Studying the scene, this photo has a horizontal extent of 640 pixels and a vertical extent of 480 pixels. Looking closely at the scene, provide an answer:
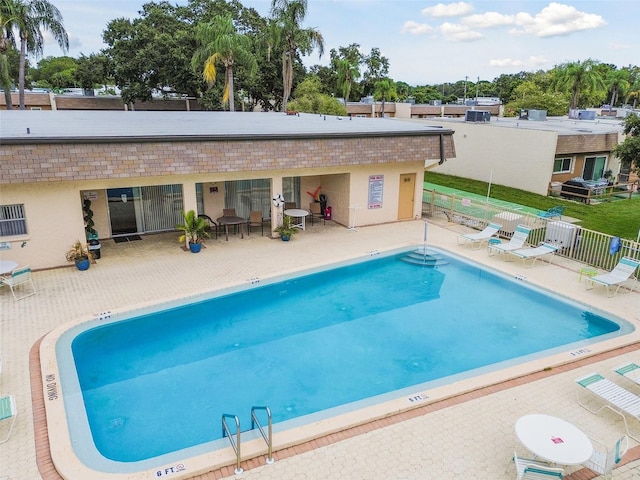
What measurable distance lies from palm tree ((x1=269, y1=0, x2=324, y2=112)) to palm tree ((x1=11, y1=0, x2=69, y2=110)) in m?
16.1

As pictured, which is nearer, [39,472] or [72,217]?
[39,472]

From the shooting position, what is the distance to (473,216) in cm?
1991

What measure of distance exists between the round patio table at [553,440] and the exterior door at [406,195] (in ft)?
44.9

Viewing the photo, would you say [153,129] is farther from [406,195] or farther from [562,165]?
[562,165]

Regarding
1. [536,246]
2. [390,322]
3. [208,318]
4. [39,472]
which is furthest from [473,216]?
[39,472]

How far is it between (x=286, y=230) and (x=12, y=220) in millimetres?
8730

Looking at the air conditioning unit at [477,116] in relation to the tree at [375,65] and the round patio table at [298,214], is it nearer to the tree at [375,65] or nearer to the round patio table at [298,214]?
the round patio table at [298,214]

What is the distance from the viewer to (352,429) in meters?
7.62

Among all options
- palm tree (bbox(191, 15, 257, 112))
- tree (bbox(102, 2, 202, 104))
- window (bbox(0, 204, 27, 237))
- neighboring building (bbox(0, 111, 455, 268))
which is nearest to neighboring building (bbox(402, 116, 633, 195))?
neighboring building (bbox(0, 111, 455, 268))

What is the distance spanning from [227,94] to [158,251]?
21533mm

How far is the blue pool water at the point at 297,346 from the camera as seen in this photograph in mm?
8539

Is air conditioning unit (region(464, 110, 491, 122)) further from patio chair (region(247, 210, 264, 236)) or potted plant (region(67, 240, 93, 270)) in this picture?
potted plant (region(67, 240, 93, 270))

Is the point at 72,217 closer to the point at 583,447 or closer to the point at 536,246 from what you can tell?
the point at 583,447

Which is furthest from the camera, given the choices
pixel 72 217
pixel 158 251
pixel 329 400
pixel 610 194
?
pixel 610 194
